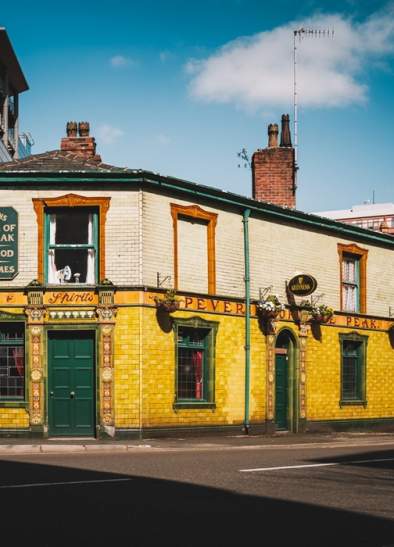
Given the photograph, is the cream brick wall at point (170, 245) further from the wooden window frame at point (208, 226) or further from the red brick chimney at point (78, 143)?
the red brick chimney at point (78, 143)

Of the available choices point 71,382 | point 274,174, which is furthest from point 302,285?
point 71,382

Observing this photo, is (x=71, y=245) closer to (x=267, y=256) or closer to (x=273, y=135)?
(x=267, y=256)

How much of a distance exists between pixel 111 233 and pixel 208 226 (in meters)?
3.15

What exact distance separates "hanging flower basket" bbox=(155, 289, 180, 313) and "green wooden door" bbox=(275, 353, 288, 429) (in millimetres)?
5110

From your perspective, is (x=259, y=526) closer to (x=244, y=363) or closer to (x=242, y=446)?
(x=242, y=446)

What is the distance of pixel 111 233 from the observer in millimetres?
21344

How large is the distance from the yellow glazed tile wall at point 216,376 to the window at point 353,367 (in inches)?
166

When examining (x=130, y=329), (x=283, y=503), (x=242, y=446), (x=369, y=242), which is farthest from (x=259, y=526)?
(x=369, y=242)

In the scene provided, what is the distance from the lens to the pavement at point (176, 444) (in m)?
18.0

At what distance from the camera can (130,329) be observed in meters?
21.2

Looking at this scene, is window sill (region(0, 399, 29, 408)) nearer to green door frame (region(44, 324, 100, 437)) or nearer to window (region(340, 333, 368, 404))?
green door frame (region(44, 324, 100, 437))

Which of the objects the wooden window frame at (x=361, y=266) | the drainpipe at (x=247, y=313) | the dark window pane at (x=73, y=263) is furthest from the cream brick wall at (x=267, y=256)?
the dark window pane at (x=73, y=263)

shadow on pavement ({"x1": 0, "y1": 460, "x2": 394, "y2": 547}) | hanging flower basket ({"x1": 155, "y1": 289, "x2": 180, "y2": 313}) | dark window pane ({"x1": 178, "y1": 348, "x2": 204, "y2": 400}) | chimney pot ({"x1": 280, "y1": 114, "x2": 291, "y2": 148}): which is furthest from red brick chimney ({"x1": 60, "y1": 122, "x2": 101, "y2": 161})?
shadow on pavement ({"x1": 0, "y1": 460, "x2": 394, "y2": 547})

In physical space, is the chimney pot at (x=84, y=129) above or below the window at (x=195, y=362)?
above
